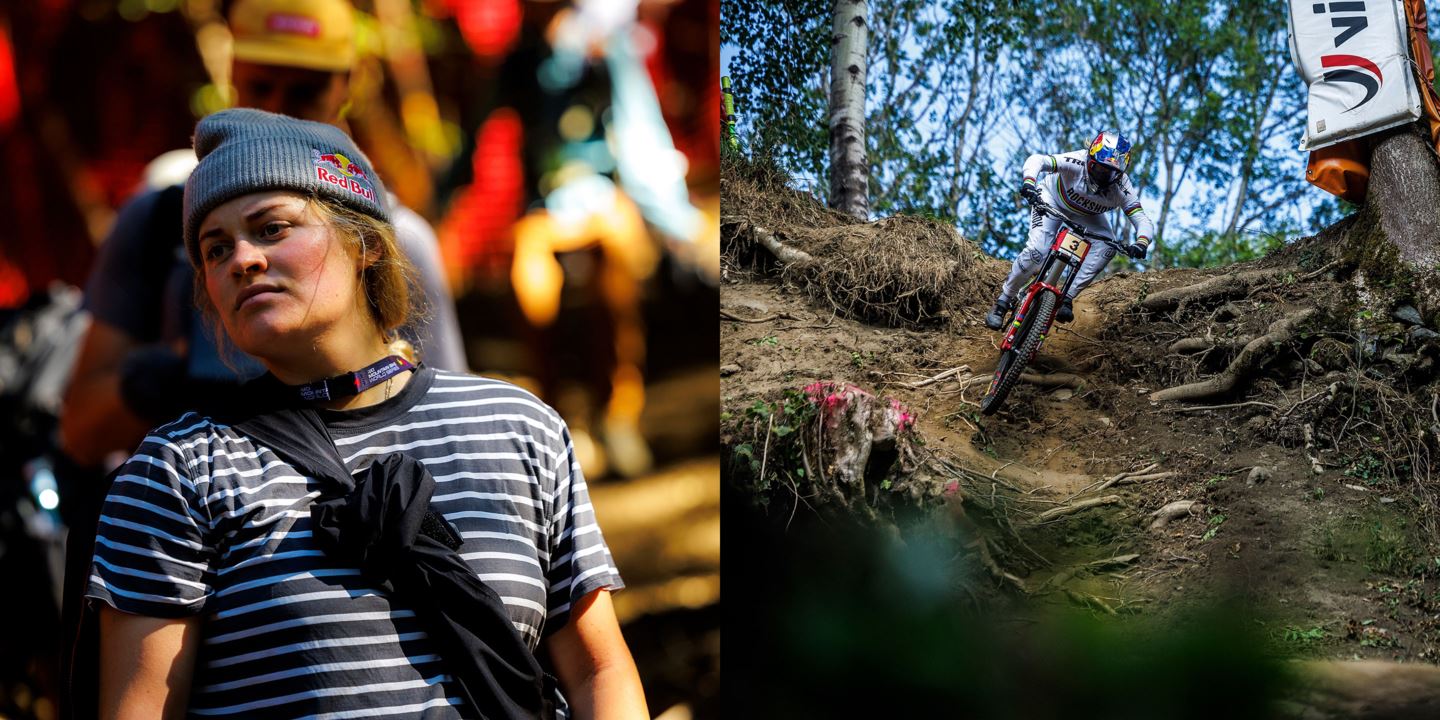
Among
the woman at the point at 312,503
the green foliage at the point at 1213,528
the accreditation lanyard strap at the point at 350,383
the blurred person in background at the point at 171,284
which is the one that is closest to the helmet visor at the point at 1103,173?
the green foliage at the point at 1213,528

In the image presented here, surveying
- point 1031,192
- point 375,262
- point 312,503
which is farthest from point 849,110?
point 312,503

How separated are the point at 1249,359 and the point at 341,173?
→ 2.11 meters

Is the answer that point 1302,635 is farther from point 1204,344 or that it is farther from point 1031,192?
point 1031,192

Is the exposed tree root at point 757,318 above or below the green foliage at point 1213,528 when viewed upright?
above

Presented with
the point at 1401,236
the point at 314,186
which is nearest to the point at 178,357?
the point at 314,186

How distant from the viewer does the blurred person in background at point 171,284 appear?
2199 mm

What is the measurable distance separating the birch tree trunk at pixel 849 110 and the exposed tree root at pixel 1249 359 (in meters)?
0.93

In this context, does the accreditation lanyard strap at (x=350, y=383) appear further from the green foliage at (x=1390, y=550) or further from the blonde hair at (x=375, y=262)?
the green foliage at (x=1390, y=550)

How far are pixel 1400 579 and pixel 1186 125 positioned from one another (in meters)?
Answer: 1.14

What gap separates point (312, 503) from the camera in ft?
3.82

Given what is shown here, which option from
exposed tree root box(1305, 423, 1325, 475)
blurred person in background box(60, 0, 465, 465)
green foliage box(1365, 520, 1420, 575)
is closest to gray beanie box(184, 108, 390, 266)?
blurred person in background box(60, 0, 465, 465)

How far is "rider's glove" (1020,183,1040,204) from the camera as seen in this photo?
274 centimetres

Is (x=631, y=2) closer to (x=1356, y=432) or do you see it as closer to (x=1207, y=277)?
(x=1207, y=277)

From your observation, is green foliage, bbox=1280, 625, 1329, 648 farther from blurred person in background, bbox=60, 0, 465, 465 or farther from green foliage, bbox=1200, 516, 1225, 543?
blurred person in background, bbox=60, 0, 465, 465
